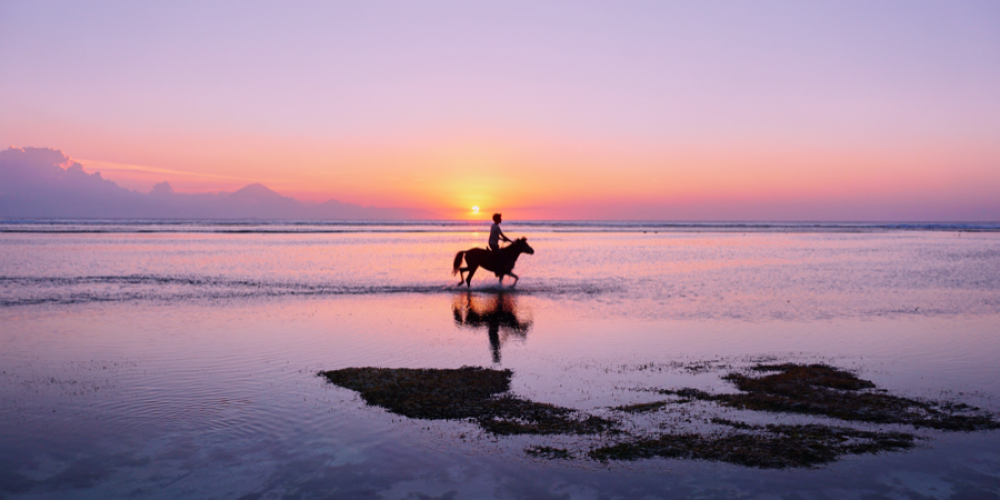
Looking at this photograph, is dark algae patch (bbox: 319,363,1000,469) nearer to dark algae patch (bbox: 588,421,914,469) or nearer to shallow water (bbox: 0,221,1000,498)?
dark algae patch (bbox: 588,421,914,469)

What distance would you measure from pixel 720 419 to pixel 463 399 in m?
3.40

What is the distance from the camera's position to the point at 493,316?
16.0m

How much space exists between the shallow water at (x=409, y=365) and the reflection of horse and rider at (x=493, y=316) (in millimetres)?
142

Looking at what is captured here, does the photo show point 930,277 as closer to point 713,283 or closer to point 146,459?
point 713,283

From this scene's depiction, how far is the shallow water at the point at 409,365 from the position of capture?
19.6 ft

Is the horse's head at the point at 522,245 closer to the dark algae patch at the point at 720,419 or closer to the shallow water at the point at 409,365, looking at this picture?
the shallow water at the point at 409,365

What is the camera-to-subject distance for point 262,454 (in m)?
6.62

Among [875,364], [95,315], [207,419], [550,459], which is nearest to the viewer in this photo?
[550,459]

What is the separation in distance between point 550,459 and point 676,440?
1.55m

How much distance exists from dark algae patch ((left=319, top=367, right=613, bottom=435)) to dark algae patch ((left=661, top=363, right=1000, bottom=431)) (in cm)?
211

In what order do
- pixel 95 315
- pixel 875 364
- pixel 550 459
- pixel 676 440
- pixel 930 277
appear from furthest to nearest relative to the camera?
1. pixel 930 277
2. pixel 95 315
3. pixel 875 364
4. pixel 676 440
5. pixel 550 459

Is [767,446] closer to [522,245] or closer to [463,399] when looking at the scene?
[463,399]

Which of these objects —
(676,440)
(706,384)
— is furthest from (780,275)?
(676,440)

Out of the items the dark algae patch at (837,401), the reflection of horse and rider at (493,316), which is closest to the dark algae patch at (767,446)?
the dark algae patch at (837,401)
